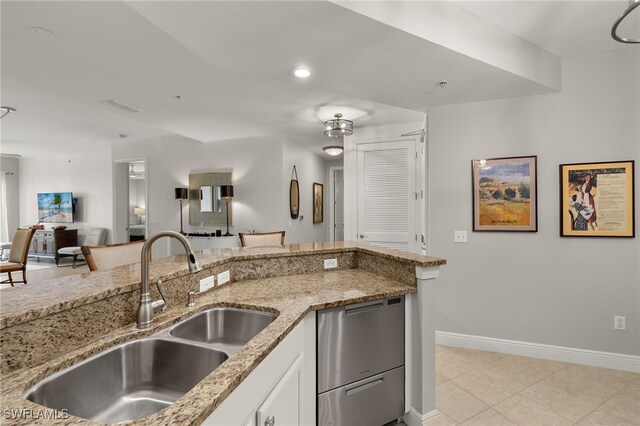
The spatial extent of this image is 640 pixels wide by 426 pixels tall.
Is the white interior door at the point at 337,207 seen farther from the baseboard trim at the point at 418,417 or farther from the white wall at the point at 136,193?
the white wall at the point at 136,193

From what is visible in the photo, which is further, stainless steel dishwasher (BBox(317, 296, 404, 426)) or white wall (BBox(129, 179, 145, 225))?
white wall (BBox(129, 179, 145, 225))

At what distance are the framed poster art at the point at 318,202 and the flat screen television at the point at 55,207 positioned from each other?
592cm

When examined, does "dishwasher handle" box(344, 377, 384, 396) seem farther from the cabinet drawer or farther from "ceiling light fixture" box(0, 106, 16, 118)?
"ceiling light fixture" box(0, 106, 16, 118)

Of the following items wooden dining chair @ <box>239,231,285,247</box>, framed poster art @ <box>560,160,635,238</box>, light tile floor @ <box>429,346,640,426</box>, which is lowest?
light tile floor @ <box>429,346,640,426</box>

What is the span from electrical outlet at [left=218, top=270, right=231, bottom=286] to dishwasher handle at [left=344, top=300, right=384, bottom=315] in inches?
30.4

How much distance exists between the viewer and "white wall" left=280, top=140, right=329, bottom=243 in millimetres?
5215

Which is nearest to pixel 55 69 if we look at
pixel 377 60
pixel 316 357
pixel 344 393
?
pixel 377 60

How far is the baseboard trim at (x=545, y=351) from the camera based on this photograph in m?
2.52

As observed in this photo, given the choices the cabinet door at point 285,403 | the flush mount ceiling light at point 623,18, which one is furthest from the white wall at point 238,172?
the flush mount ceiling light at point 623,18

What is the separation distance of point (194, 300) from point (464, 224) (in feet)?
8.15

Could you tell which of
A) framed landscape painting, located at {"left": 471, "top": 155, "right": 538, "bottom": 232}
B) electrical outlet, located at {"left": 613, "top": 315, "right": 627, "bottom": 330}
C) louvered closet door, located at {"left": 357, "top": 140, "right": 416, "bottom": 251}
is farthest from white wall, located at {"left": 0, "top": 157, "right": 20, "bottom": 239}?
electrical outlet, located at {"left": 613, "top": 315, "right": 627, "bottom": 330}

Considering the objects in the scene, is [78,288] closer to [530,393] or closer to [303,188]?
[530,393]

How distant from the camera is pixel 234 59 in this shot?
211cm

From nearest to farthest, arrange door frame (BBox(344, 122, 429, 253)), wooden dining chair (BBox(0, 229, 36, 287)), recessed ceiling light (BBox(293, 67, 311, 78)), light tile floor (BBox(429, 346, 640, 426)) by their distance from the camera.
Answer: light tile floor (BBox(429, 346, 640, 426)) → recessed ceiling light (BBox(293, 67, 311, 78)) → door frame (BBox(344, 122, 429, 253)) → wooden dining chair (BBox(0, 229, 36, 287))
